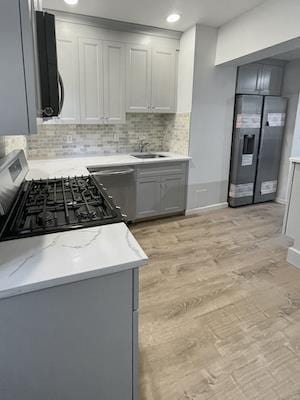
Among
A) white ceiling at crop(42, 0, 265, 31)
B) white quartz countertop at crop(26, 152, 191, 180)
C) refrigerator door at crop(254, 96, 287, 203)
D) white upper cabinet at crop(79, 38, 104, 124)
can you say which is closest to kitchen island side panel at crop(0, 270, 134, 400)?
white quartz countertop at crop(26, 152, 191, 180)

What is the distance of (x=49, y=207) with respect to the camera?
1.38m

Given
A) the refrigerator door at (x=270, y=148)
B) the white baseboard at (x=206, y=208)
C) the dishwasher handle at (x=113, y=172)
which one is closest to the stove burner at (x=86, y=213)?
the dishwasher handle at (x=113, y=172)

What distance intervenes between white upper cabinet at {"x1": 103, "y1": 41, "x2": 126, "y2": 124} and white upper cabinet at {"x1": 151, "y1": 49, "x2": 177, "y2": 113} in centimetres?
46

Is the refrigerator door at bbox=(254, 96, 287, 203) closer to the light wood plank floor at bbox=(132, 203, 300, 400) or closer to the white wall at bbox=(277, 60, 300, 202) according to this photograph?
the white wall at bbox=(277, 60, 300, 202)

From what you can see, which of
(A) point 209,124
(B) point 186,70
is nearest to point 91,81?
(B) point 186,70

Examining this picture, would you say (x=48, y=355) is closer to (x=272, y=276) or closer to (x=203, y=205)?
(x=272, y=276)

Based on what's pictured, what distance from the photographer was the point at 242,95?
3.82 meters

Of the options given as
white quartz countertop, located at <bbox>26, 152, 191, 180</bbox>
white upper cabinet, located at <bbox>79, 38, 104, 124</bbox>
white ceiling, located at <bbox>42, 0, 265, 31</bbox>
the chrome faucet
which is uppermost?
white ceiling, located at <bbox>42, 0, 265, 31</bbox>

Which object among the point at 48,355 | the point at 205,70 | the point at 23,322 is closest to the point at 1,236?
the point at 23,322

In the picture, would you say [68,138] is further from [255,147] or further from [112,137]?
[255,147]

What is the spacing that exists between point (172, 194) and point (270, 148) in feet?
6.50

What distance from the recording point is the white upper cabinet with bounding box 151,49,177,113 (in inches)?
139

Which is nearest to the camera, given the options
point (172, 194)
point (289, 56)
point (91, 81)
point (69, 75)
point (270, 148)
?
point (69, 75)

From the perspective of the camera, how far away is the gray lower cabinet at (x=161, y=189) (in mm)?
3408
